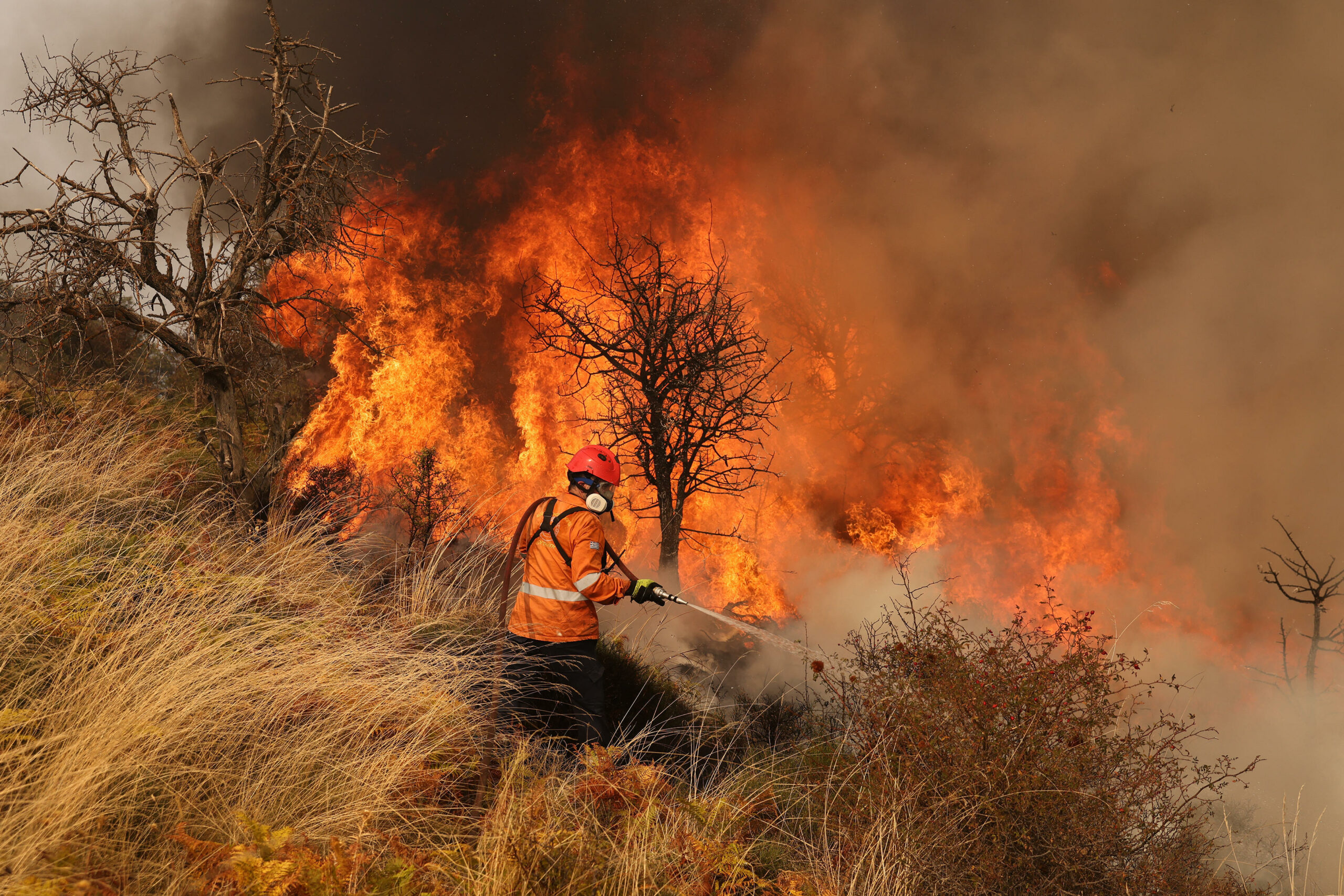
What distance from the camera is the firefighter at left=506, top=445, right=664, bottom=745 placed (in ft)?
15.4

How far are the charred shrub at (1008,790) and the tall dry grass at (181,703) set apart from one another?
7.80 ft

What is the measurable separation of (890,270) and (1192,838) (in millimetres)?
17878

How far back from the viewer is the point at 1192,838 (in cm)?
448

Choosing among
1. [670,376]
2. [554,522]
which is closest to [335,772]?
[554,522]

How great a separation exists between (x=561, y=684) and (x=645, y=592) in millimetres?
920

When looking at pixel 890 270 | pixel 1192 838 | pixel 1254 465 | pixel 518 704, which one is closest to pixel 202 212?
A: pixel 518 704

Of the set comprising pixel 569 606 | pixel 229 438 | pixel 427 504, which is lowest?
pixel 569 606

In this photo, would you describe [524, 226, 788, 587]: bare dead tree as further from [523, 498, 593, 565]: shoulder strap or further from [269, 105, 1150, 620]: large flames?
[523, 498, 593, 565]: shoulder strap

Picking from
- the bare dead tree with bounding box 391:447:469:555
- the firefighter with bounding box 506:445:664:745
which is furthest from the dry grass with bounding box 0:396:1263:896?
the bare dead tree with bounding box 391:447:469:555

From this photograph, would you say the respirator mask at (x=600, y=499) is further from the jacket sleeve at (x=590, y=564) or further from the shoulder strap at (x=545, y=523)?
the shoulder strap at (x=545, y=523)

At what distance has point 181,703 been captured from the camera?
2781 mm

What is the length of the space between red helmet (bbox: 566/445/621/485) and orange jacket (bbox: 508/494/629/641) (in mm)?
254

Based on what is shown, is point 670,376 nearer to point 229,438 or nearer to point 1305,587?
point 229,438

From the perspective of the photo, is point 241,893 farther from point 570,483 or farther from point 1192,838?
point 1192,838
